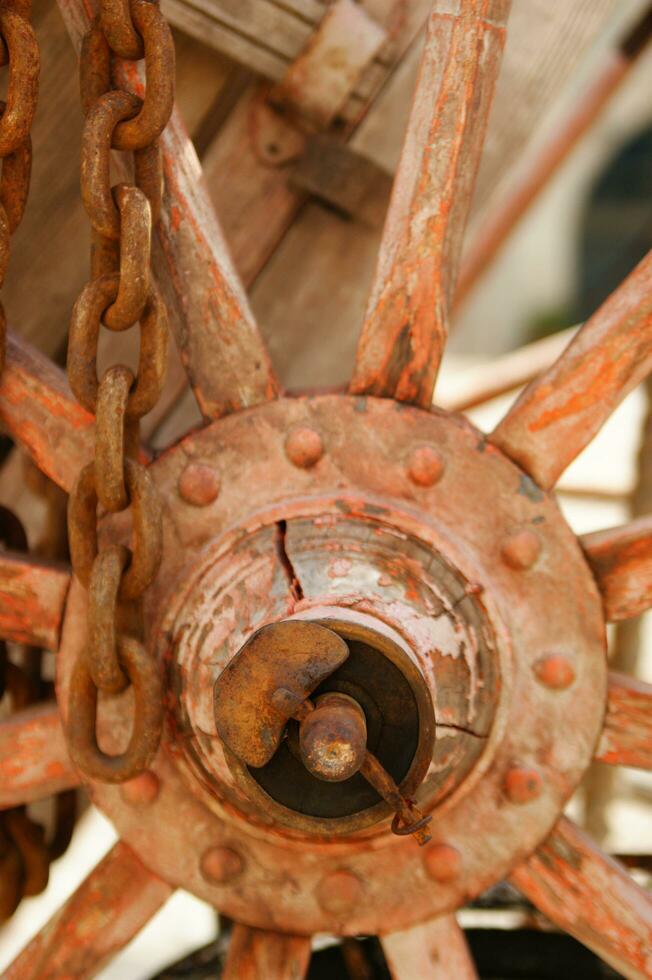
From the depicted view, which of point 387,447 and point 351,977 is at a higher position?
point 387,447

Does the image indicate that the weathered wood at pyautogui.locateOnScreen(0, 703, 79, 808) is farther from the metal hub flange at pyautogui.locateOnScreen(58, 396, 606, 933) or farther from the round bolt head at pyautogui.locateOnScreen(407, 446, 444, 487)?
the round bolt head at pyautogui.locateOnScreen(407, 446, 444, 487)

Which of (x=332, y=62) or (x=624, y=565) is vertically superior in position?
(x=332, y=62)

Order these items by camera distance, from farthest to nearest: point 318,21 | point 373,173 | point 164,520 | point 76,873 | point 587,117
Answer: point 587,117 < point 76,873 < point 373,173 < point 318,21 < point 164,520

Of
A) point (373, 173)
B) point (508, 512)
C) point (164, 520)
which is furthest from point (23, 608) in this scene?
point (373, 173)

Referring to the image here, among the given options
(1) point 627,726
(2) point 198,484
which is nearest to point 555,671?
(1) point 627,726

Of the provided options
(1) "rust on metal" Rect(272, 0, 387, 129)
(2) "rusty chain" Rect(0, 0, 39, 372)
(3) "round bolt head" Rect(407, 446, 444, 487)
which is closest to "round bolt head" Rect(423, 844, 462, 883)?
(3) "round bolt head" Rect(407, 446, 444, 487)

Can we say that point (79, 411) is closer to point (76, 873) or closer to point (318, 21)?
point (318, 21)

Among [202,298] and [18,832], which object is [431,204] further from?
[18,832]
